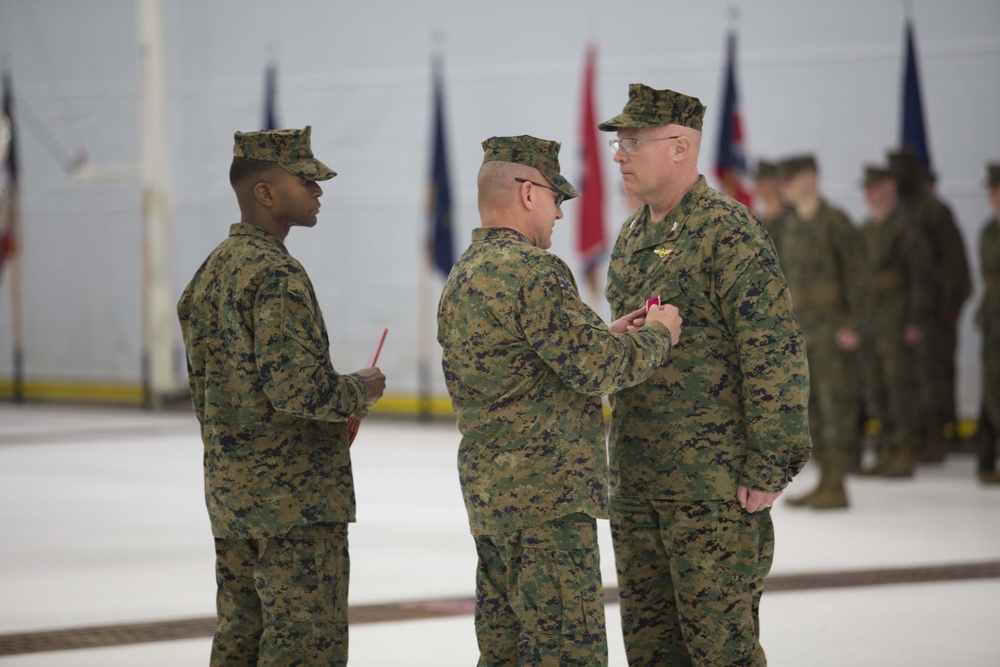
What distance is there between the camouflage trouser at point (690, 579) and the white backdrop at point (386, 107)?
23.6ft

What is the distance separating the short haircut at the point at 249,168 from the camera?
364 cm

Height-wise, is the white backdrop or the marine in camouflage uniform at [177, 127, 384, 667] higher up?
the white backdrop

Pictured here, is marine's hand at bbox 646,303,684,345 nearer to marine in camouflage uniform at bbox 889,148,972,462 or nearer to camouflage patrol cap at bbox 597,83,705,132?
camouflage patrol cap at bbox 597,83,705,132

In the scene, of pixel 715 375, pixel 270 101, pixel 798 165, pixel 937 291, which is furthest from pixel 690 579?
pixel 270 101

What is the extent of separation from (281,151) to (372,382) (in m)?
0.62

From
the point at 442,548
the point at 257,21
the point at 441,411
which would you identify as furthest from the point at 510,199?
the point at 257,21

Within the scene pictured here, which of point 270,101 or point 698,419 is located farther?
point 270,101

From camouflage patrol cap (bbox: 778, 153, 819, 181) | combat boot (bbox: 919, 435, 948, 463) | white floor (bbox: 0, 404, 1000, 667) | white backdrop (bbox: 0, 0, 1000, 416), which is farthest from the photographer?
white backdrop (bbox: 0, 0, 1000, 416)

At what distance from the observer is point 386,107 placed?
12414 millimetres

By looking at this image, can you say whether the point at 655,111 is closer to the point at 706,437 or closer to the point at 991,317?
the point at 706,437

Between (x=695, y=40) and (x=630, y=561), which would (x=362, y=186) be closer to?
(x=695, y=40)

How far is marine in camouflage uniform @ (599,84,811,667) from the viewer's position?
341 cm

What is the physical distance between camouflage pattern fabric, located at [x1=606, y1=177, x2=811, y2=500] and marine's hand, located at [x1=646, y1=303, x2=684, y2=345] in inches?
3.5

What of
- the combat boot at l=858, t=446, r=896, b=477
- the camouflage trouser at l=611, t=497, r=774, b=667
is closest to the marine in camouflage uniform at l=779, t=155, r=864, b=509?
the combat boot at l=858, t=446, r=896, b=477
